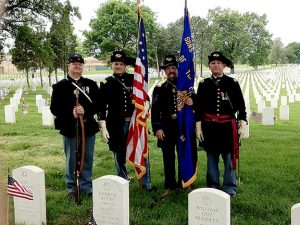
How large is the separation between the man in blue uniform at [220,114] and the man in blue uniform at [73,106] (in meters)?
1.53

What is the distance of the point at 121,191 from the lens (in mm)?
4328

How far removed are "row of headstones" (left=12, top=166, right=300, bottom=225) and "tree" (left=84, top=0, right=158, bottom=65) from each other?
40.9 meters

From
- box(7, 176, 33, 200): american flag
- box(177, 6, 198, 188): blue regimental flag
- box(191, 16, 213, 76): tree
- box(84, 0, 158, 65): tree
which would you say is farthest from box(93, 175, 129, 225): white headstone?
box(191, 16, 213, 76): tree

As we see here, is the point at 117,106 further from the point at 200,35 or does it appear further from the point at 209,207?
the point at 200,35

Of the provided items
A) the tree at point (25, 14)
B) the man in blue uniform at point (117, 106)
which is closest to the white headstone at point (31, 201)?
Result: the man in blue uniform at point (117, 106)

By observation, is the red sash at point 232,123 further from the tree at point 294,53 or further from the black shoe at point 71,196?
the tree at point 294,53

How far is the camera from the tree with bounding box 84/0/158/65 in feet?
154

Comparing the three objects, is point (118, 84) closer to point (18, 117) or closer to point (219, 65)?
point (219, 65)

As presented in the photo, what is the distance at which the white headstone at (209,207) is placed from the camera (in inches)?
147

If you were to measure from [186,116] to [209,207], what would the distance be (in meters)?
2.12

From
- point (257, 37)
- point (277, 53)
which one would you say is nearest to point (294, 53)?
point (277, 53)

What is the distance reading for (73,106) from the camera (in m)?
5.70

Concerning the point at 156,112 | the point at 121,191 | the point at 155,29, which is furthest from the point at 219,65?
the point at 155,29

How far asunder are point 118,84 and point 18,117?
10.0 metres
